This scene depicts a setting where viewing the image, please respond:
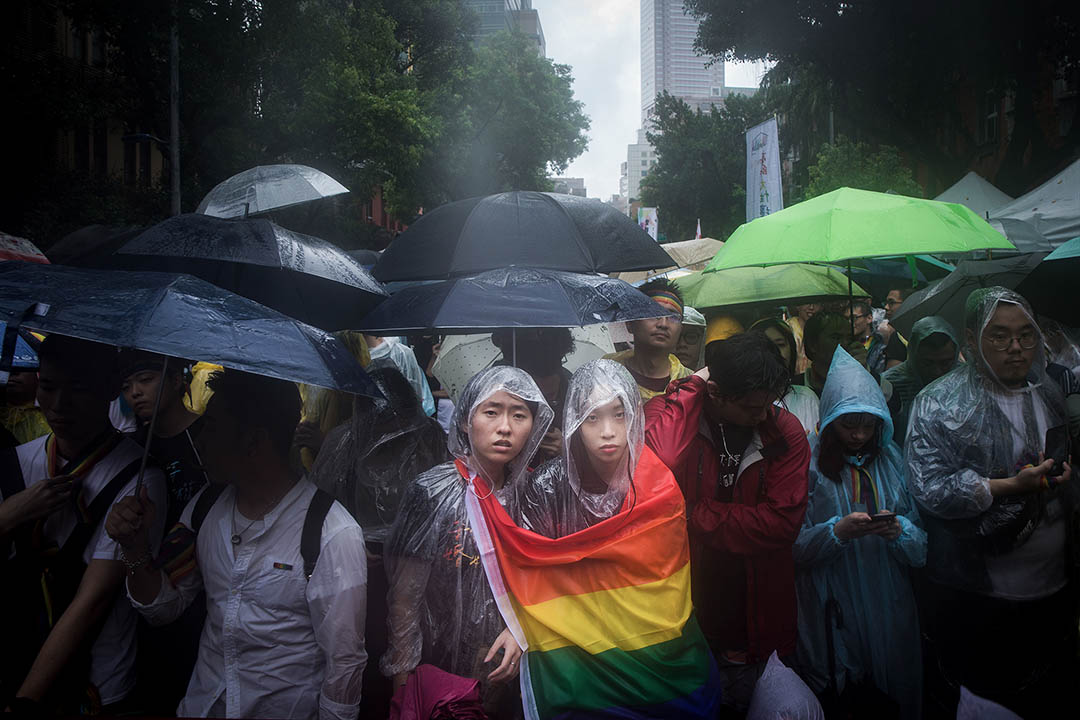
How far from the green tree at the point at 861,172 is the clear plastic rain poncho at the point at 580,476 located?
42.3 ft

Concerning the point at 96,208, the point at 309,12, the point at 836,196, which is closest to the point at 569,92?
the point at 309,12

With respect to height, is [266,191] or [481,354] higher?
[266,191]

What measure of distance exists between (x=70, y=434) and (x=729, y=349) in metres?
2.45

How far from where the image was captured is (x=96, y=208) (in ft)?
56.0

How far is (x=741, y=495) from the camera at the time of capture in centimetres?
282

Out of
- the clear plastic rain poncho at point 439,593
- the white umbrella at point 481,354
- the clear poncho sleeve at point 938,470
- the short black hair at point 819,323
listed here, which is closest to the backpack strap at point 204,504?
the clear plastic rain poncho at point 439,593

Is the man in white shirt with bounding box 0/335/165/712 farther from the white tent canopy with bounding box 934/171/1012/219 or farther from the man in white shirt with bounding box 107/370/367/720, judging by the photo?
the white tent canopy with bounding box 934/171/1012/219

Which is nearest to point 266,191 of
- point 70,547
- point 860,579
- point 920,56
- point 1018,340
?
point 70,547

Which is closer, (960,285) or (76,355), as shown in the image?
(76,355)

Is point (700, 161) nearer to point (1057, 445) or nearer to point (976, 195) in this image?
point (976, 195)

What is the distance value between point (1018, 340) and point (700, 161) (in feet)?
145

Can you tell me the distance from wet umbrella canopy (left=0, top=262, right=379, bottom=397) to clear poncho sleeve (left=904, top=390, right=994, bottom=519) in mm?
2304

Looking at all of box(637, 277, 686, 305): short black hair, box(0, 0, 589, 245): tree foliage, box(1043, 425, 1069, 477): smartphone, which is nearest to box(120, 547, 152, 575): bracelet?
box(637, 277, 686, 305): short black hair

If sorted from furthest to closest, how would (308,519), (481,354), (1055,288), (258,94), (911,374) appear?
(258,94)
(481,354)
(911,374)
(1055,288)
(308,519)
